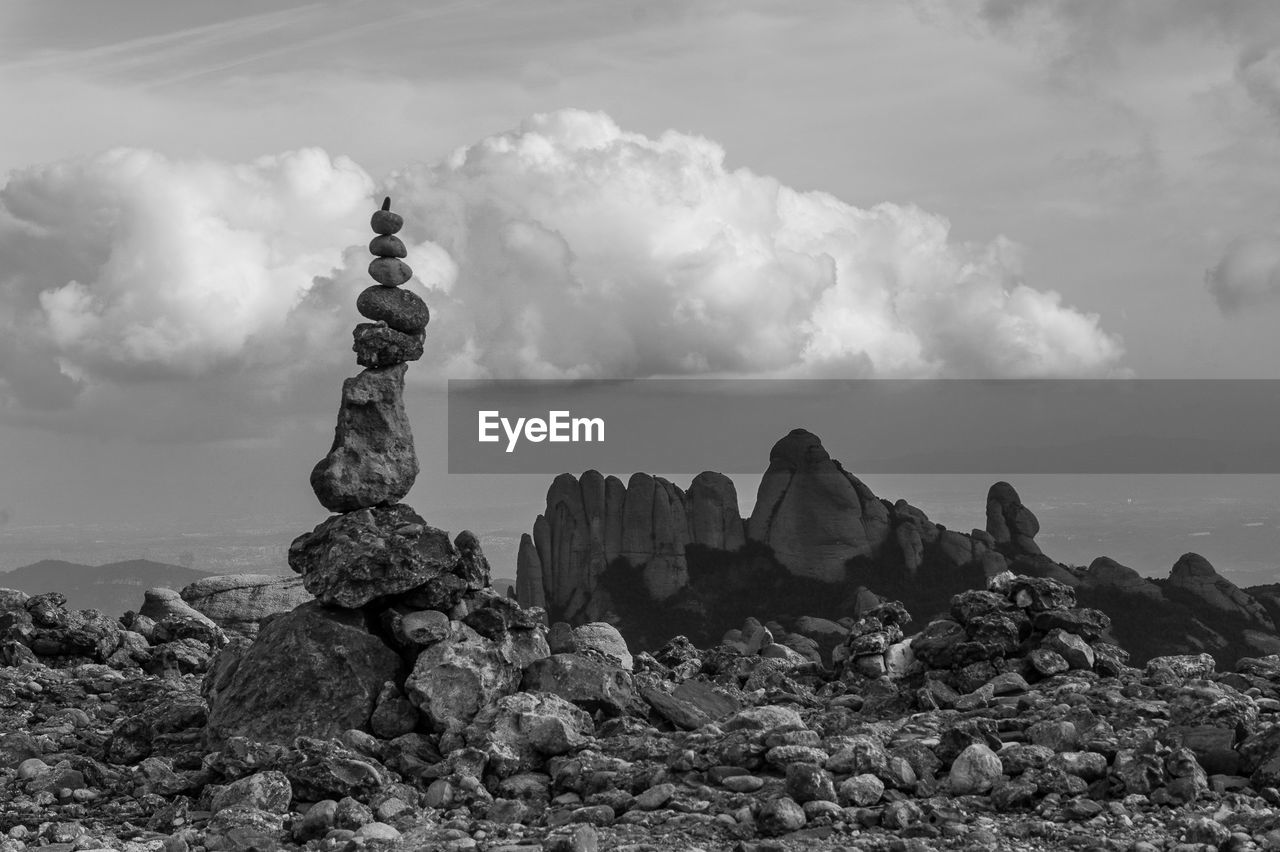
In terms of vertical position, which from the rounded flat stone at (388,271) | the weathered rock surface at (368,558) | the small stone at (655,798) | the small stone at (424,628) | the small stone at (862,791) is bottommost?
the small stone at (655,798)

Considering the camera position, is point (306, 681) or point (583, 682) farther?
point (583, 682)

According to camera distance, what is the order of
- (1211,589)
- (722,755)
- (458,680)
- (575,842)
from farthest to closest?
(1211,589) → (458,680) → (722,755) → (575,842)

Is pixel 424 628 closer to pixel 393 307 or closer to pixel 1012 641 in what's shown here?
pixel 393 307

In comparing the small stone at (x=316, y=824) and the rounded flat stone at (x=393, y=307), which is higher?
the rounded flat stone at (x=393, y=307)

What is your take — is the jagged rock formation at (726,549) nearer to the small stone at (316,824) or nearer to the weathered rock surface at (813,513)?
the weathered rock surface at (813,513)

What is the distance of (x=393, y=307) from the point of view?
2453 centimetres

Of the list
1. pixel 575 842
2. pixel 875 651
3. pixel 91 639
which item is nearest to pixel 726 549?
pixel 91 639

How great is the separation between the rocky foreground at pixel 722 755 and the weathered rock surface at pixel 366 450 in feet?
8.60

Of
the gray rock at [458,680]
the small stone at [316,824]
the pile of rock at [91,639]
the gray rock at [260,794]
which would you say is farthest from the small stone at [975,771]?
the pile of rock at [91,639]

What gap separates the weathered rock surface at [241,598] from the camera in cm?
3991

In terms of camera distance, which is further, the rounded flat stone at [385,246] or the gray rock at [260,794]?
the rounded flat stone at [385,246]

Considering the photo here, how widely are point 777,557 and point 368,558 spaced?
391 feet

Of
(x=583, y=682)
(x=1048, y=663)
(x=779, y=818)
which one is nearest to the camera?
(x=779, y=818)

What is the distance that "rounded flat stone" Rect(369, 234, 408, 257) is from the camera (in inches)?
966
